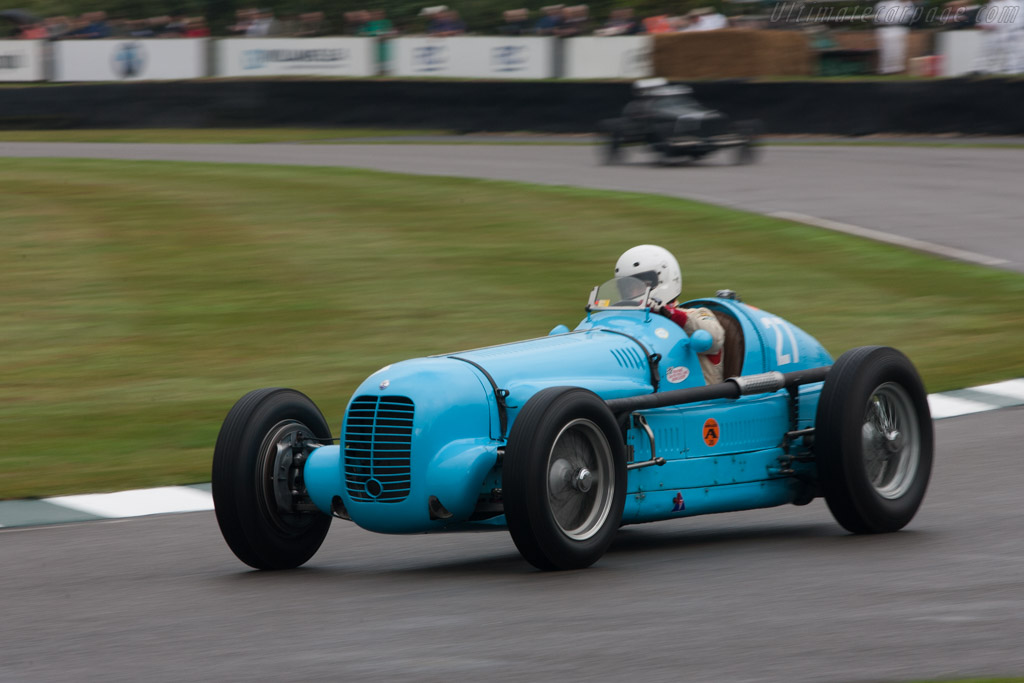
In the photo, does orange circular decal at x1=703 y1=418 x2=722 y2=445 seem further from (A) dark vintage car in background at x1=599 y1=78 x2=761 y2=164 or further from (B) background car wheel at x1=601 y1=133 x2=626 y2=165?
(B) background car wheel at x1=601 y1=133 x2=626 y2=165

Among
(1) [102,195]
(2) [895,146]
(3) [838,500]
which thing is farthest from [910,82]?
(3) [838,500]

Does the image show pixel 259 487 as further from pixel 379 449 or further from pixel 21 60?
pixel 21 60

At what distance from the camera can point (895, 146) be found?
27.1m

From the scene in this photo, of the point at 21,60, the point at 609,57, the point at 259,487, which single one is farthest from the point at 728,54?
the point at 259,487

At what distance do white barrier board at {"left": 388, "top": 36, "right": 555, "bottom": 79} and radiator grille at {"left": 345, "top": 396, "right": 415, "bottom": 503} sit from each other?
93.0 feet

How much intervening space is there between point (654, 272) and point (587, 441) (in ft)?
4.28

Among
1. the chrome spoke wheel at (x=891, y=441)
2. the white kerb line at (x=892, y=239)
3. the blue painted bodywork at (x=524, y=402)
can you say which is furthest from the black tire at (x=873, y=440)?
the white kerb line at (x=892, y=239)

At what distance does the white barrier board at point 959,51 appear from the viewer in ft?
96.1

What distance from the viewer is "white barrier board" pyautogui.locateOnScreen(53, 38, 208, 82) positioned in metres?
37.0

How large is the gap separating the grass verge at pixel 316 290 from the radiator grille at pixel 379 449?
110 inches

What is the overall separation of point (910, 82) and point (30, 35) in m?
22.2

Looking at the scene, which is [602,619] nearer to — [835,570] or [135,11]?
[835,570]

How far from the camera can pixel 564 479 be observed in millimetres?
6070

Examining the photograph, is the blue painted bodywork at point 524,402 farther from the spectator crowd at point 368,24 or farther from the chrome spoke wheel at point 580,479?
the spectator crowd at point 368,24
